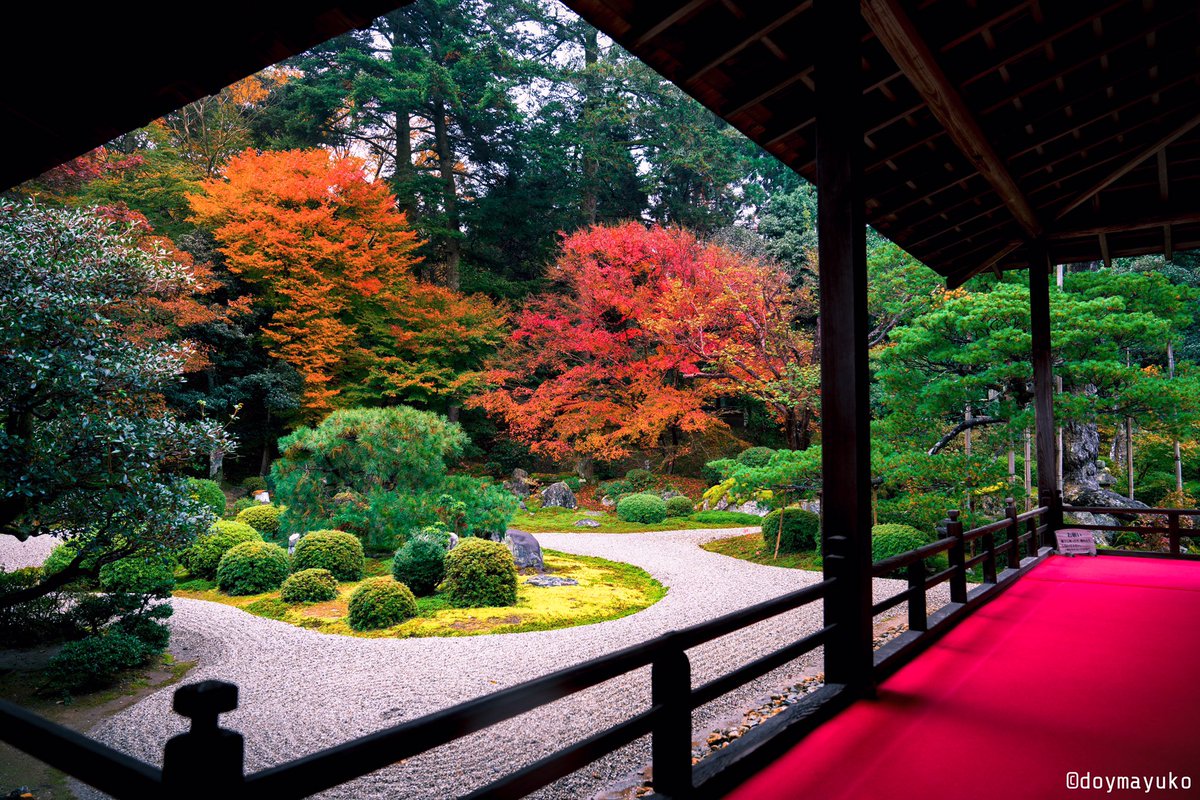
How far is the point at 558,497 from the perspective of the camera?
51.0 ft

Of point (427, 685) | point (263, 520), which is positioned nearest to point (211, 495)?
point (263, 520)

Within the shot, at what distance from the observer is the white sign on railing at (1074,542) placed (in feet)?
21.5

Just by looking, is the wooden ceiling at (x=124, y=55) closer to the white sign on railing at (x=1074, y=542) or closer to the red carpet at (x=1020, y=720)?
the red carpet at (x=1020, y=720)

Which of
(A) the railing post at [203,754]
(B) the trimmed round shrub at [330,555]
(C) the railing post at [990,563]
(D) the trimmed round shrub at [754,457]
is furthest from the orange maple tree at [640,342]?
(A) the railing post at [203,754]

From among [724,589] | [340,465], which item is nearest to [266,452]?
[340,465]

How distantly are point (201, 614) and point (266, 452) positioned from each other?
9.47 metres

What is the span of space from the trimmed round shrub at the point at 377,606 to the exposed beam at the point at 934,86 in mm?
5796

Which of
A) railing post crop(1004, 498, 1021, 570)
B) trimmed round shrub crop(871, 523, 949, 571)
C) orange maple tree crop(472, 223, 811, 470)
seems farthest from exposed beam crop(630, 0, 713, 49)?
orange maple tree crop(472, 223, 811, 470)

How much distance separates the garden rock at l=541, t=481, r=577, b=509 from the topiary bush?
34.4 feet

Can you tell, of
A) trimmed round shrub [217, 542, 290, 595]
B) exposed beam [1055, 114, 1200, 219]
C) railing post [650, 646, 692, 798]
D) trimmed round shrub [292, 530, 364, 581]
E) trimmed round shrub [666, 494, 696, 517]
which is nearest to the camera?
railing post [650, 646, 692, 798]

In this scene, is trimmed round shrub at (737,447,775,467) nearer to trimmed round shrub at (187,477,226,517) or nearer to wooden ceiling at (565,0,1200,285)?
wooden ceiling at (565,0,1200,285)

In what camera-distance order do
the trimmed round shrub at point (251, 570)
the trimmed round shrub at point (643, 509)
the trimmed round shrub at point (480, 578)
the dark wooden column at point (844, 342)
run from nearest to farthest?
the dark wooden column at point (844, 342) < the trimmed round shrub at point (480, 578) < the trimmed round shrub at point (251, 570) < the trimmed round shrub at point (643, 509)

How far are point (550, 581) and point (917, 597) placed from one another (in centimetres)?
511

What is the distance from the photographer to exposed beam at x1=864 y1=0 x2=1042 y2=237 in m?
2.87
